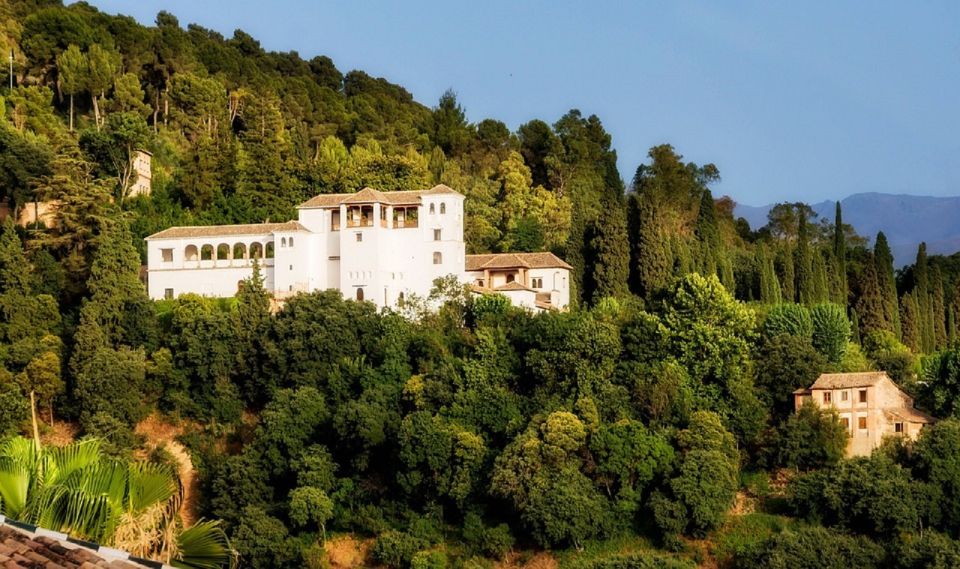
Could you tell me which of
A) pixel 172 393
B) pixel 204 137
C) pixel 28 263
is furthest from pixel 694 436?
pixel 204 137

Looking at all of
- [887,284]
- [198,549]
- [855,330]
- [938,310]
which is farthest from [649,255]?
[198,549]

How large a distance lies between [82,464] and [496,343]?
25.7m

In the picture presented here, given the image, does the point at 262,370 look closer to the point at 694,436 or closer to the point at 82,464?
the point at 694,436

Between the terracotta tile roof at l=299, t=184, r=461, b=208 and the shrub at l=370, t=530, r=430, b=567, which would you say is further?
the terracotta tile roof at l=299, t=184, r=461, b=208

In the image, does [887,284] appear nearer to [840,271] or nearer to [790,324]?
[840,271]

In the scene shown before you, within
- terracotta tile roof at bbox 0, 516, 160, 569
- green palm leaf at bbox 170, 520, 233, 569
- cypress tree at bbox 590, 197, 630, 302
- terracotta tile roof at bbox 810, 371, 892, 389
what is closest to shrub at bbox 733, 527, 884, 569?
terracotta tile roof at bbox 810, 371, 892, 389

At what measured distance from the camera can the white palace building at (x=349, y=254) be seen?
42.8 meters

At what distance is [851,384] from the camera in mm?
35625

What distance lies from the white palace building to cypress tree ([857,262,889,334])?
1132cm

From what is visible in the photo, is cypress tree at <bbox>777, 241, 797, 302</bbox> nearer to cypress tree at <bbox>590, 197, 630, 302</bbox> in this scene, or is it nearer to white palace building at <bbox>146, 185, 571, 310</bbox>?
cypress tree at <bbox>590, 197, 630, 302</bbox>

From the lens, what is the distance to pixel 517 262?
4522cm

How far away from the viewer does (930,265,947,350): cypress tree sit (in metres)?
51.4

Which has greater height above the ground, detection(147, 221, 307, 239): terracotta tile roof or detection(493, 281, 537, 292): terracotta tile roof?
detection(147, 221, 307, 239): terracotta tile roof

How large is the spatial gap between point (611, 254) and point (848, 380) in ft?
37.7
